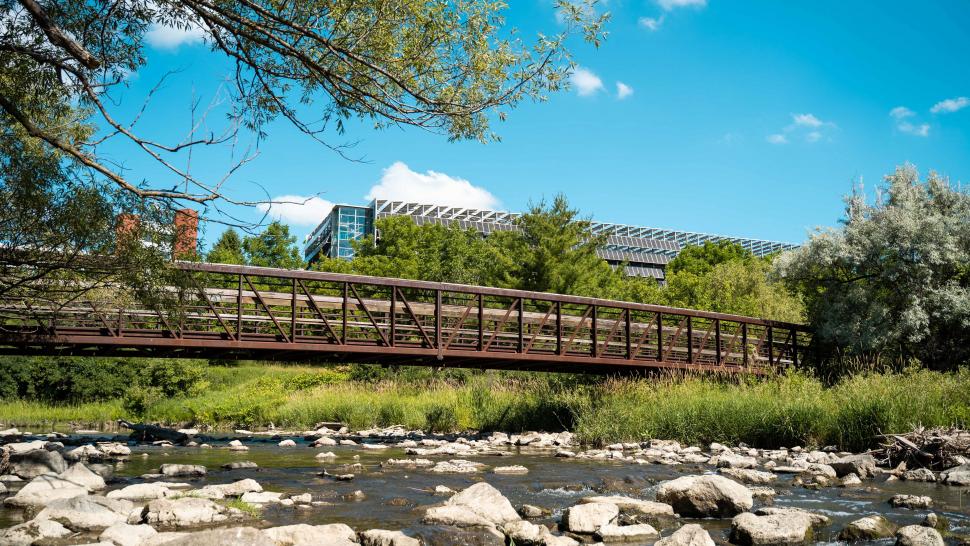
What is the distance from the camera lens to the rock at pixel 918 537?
19.8 feet

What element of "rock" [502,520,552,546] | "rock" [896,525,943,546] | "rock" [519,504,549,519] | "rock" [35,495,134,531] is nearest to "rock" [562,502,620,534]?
"rock" [502,520,552,546]

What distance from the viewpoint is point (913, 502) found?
854 cm

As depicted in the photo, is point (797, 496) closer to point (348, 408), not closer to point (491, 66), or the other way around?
point (491, 66)

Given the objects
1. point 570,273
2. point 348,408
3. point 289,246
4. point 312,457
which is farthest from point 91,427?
point 289,246

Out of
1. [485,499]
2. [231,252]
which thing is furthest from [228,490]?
[231,252]

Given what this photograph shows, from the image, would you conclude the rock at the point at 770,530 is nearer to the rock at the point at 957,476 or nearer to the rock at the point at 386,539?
the rock at the point at 386,539

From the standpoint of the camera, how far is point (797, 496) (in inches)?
368

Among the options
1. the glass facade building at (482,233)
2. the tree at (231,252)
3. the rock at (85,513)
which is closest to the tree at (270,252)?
the tree at (231,252)

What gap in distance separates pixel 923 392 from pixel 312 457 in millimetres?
12235

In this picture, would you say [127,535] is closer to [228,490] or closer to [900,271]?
[228,490]

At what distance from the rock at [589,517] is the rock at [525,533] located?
419 millimetres

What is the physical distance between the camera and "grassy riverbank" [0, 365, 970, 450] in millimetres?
14227

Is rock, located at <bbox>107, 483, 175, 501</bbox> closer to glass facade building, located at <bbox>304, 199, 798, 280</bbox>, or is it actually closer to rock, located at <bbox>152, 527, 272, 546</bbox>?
rock, located at <bbox>152, 527, 272, 546</bbox>

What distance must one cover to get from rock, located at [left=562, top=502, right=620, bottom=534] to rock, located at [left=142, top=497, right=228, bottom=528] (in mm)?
3556
